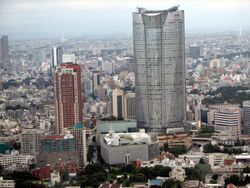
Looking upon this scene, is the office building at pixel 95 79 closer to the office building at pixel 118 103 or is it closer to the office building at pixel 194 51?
the office building at pixel 118 103

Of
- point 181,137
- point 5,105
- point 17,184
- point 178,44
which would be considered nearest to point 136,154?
point 181,137

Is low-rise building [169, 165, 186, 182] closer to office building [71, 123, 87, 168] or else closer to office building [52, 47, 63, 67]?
office building [71, 123, 87, 168]

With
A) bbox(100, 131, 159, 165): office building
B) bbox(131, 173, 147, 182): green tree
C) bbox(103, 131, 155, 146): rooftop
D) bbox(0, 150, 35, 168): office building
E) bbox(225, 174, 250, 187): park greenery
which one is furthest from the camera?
bbox(103, 131, 155, 146): rooftop

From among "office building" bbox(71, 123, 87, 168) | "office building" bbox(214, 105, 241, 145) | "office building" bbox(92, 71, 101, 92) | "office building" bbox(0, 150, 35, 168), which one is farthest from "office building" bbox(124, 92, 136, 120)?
"office building" bbox(0, 150, 35, 168)

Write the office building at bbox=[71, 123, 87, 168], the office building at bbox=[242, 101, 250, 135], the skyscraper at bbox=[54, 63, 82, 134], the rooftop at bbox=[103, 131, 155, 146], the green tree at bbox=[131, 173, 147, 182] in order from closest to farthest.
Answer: the green tree at bbox=[131, 173, 147, 182] → the office building at bbox=[71, 123, 87, 168] → the rooftop at bbox=[103, 131, 155, 146] → the skyscraper at bbox=[54, 63, 82, 134] → the office building at bbox=[242, 101, 250, 135]

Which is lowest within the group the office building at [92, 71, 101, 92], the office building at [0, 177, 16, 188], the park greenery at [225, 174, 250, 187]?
the park greenery at [225, 174, 250, 187]

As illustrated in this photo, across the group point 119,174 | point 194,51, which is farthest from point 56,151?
point 194,51
